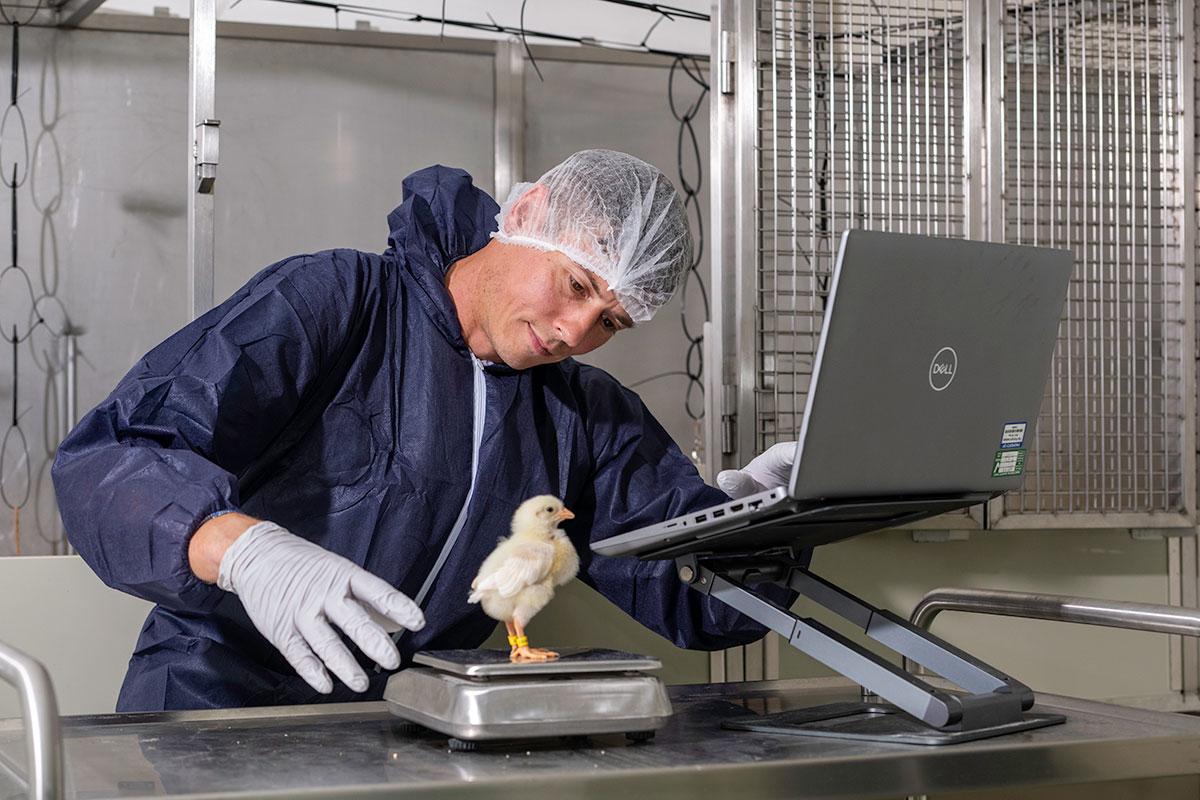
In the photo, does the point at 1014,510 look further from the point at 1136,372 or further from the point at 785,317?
the point at 785,317

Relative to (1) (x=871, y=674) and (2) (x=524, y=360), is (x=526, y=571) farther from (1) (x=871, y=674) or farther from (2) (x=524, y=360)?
(2) (x=524, y=360)

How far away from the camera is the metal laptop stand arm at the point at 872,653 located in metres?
1.30

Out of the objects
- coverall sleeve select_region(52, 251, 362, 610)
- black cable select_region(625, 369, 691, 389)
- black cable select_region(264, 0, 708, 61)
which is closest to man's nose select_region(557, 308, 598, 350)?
coverall sleeve select_region(52, 251, 362, 610)

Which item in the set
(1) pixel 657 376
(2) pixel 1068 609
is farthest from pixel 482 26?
(2) pixel 1068 609

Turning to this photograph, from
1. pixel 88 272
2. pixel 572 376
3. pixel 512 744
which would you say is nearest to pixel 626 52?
pixel 88 272

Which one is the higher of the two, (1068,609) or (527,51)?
(527,51)

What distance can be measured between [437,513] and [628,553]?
18.1 inches

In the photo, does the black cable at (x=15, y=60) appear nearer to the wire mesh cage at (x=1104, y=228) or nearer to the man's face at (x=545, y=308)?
the man's face at (x=545, y=308)

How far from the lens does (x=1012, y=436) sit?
56.4 inches

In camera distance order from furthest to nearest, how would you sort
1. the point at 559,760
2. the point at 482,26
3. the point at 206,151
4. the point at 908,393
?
1. the point at 482,26
2. the point at 206,151
3. the point at 908,393
4. the point at 559,760

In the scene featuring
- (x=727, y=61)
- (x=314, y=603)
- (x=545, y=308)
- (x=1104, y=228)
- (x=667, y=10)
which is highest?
(x=667, y=10)

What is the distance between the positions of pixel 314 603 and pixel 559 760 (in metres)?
0.29

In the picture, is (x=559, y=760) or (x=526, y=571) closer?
(x=559, y=760)

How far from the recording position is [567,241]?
1.83 metres
